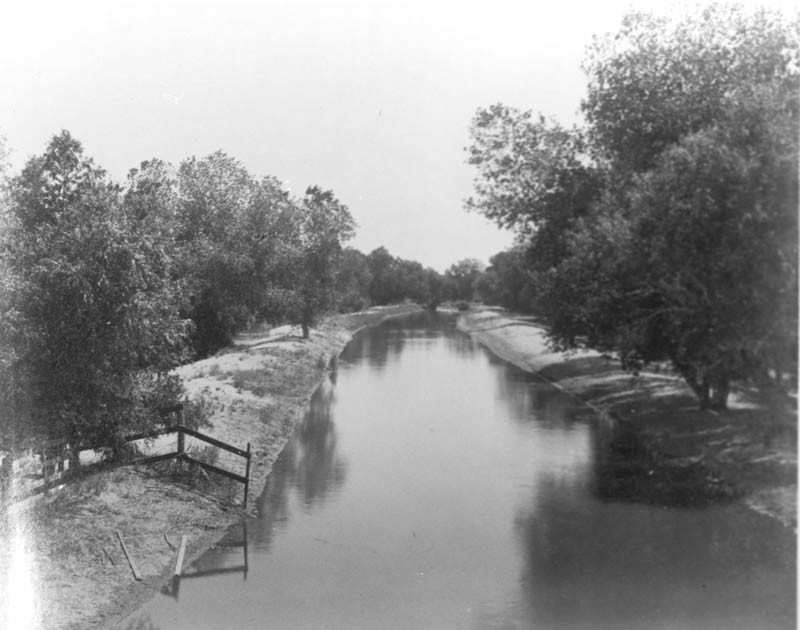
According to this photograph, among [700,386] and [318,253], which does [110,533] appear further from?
[318,253]

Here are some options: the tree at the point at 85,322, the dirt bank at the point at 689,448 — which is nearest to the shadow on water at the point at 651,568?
the dirt bank at the point at 689,448

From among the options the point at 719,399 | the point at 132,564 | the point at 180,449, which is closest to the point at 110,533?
the point at 132,564

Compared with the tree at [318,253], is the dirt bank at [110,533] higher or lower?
lower

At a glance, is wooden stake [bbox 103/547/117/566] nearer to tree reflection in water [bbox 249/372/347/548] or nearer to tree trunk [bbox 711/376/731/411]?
tree reflection in water [bbox 249/372/347/548]

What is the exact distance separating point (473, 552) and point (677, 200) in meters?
9.42

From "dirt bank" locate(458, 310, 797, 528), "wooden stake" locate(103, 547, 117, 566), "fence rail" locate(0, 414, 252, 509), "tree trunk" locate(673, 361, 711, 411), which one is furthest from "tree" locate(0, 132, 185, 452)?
"tree trunk" locate(673, 361, 711, 411)

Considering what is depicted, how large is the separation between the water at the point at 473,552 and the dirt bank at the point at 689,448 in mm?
726

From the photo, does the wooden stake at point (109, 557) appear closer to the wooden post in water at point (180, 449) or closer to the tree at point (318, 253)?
the wooden post in water at point (180, 449)

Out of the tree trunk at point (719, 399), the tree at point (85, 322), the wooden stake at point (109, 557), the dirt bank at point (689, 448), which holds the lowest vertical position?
the wooden stake at point (109, 557)

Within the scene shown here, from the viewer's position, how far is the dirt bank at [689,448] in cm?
2012

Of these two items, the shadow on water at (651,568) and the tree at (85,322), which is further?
the tree at (85,322)

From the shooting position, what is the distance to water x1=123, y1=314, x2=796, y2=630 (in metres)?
14.2

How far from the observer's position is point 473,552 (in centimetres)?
1744

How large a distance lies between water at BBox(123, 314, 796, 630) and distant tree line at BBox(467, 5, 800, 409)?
4166 millimetres
